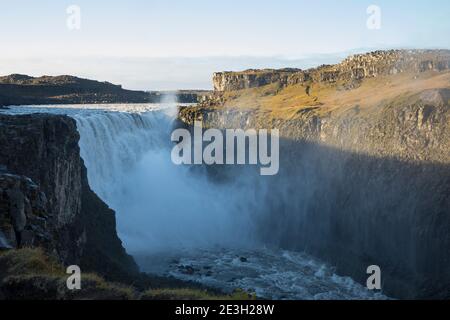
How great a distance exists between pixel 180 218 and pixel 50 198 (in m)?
40.8

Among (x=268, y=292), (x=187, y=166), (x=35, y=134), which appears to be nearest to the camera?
(x=35, y=134)

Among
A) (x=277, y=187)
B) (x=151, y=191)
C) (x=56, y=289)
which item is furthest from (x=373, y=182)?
(x=56, y=289)

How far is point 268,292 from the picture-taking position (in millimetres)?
48656

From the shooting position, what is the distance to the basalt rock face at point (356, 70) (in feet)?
299

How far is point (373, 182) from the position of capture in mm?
59875

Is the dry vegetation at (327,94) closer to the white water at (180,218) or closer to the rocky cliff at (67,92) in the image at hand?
the white water at (180,218)

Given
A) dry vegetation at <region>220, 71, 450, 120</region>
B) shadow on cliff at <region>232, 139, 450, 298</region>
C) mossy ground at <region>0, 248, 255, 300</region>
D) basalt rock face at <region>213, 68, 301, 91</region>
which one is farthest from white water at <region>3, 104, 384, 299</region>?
basalt rock face at <region>213, 68, 301, 91</region>

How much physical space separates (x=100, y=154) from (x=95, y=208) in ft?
67.6

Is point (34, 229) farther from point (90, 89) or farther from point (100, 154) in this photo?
point (90, 89)

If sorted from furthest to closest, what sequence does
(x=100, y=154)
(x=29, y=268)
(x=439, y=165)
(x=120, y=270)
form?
(x=100, y=154)
(x=439, y=165)
(x=120, y=270)
(x=29, y=268)

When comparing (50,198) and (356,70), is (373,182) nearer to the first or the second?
(50,198)

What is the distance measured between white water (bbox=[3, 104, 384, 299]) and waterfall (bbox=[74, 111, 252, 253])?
13 cm

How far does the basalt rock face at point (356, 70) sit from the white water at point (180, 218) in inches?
1462
